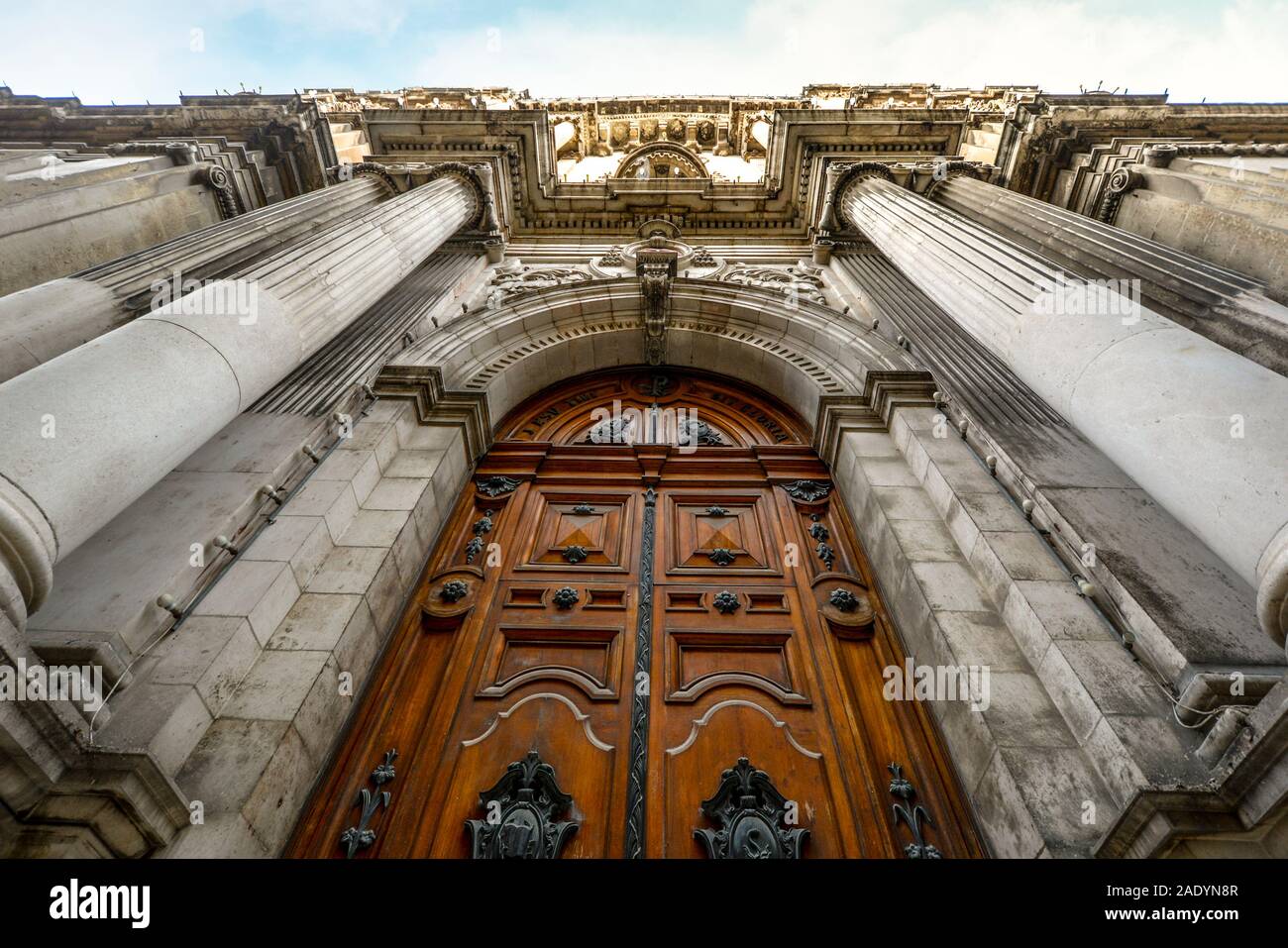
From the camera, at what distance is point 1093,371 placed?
13.9 feet

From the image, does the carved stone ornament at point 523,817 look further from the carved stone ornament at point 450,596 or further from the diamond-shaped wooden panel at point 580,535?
the diamond-shaped wooden panel at point 580,535

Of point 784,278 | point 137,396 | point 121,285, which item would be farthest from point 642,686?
point 784,278

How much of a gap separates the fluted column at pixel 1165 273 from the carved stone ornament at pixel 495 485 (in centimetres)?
648

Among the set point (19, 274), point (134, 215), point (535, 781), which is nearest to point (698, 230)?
point (134, 215)

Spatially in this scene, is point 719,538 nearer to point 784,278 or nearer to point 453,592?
point 453,592

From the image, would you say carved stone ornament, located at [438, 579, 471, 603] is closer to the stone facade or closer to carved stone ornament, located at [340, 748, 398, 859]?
the stone facade

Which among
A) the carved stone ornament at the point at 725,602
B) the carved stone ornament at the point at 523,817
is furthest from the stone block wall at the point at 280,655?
the carved stone ornament at the point at 725,602

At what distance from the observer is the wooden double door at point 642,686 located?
3545mm

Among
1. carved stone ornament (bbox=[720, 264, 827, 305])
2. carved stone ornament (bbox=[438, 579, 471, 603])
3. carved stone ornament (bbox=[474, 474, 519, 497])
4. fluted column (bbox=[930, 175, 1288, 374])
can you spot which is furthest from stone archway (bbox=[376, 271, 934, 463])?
fluted column (bbox=[930, 175, 1288, 374])

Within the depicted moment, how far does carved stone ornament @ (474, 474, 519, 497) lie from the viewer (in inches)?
255

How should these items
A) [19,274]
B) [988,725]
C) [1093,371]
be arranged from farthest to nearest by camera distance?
[19,274] < [1093,371] < [988,725]
